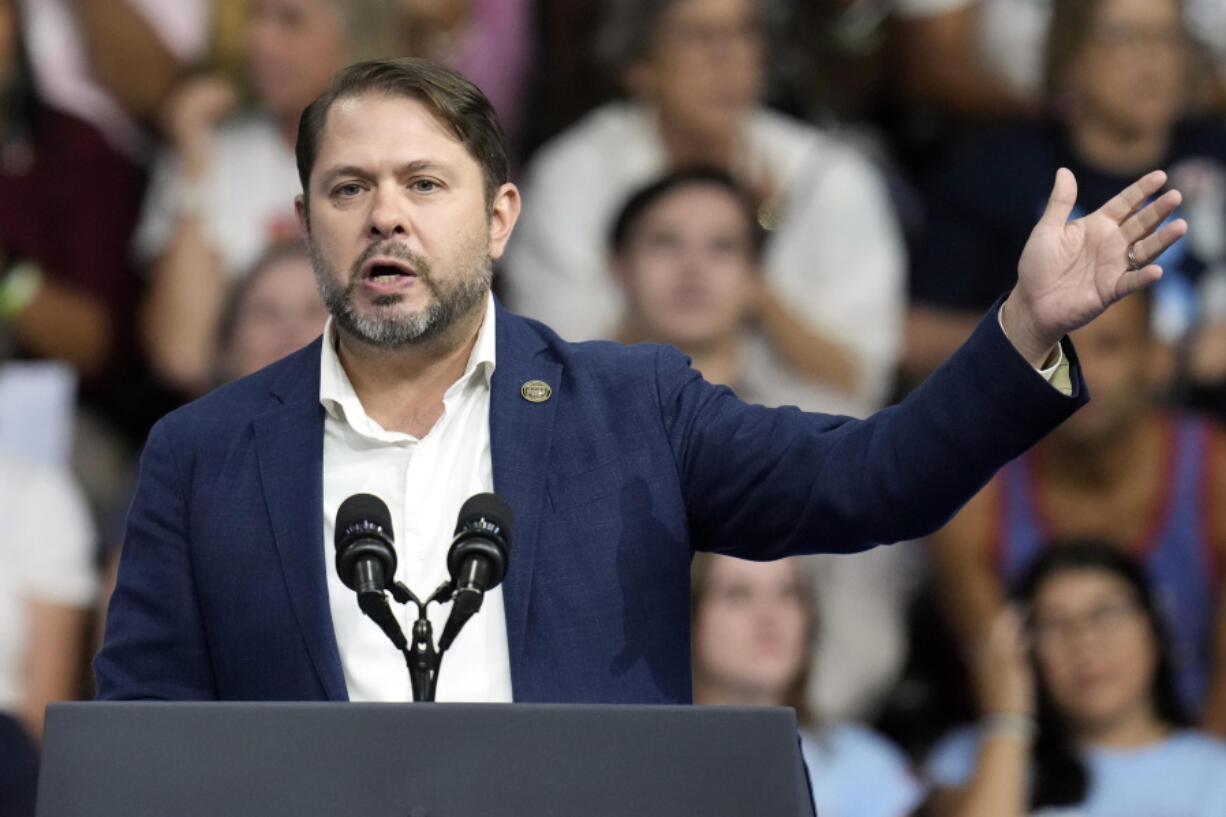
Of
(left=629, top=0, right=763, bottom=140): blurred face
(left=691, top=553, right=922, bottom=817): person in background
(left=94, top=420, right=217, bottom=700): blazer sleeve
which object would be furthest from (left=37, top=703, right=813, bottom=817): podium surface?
(left=629, top=0, right=763, bottom=140): blurred face

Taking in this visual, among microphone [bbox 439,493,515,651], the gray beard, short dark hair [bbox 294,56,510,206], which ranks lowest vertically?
microphone [bbox 439,493,515,651]

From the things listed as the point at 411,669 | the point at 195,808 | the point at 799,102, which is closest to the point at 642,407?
the point at 411,669

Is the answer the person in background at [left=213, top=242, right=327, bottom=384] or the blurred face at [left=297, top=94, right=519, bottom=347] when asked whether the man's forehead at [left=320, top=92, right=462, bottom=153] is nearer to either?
the blurred face at [left=297, top=94, right=519, bottom=347]

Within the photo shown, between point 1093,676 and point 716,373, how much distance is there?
4.12ft

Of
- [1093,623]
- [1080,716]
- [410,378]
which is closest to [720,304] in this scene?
[1093,623]

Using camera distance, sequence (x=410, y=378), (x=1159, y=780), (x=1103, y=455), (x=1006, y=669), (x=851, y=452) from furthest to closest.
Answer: (x=1103, y=455)
(x=1006, y=669)
(x=1159, y=780)
(x=410, y=378)
(x=851, y=452)

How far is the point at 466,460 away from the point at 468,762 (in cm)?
74

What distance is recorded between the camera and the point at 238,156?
5.12 meters

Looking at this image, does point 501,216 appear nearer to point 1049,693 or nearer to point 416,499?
point 416,499

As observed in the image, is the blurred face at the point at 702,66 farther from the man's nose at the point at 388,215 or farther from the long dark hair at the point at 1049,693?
the man's nose at the point at 388,215

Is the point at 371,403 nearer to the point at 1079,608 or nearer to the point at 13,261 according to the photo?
the point at 1079,608

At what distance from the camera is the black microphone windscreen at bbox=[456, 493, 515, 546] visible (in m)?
1.85

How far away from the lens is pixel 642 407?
92.2 inches

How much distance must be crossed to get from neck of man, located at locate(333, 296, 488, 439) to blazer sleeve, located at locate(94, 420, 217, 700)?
11.0 inches
